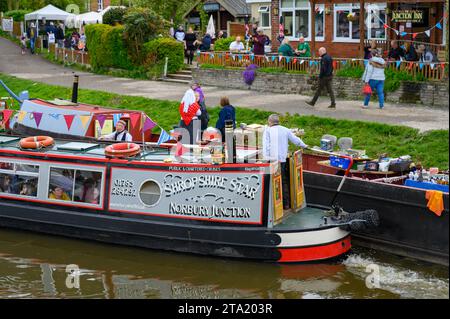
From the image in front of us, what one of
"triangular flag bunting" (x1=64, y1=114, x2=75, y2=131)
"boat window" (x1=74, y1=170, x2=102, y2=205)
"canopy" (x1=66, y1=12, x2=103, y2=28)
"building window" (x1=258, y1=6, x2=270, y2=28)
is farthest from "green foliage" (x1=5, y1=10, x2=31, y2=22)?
"boat window" (x1=74, y1=170, x2=102, y2=205)

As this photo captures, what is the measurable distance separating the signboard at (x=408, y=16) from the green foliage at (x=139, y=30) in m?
9.04

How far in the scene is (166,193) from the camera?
570 inches

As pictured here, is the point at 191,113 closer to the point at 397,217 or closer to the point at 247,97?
the point at 397,217

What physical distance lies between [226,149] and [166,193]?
54.3 inches

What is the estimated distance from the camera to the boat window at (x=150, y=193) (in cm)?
1460

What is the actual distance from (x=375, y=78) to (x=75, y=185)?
9324 millimetres

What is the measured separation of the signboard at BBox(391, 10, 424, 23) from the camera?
80.1 feet

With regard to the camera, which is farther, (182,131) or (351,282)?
(182,131)

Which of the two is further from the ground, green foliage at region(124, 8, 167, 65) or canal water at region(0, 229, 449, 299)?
green foliage at region(124, 8, 167, 65)

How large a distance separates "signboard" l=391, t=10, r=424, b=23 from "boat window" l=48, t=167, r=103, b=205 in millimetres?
13030

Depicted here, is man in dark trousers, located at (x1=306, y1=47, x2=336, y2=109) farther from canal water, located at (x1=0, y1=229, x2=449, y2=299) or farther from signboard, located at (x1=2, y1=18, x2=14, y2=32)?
signboard, located at (x1=2, y1=18, x2=14, y2=32)

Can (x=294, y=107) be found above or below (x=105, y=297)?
above
